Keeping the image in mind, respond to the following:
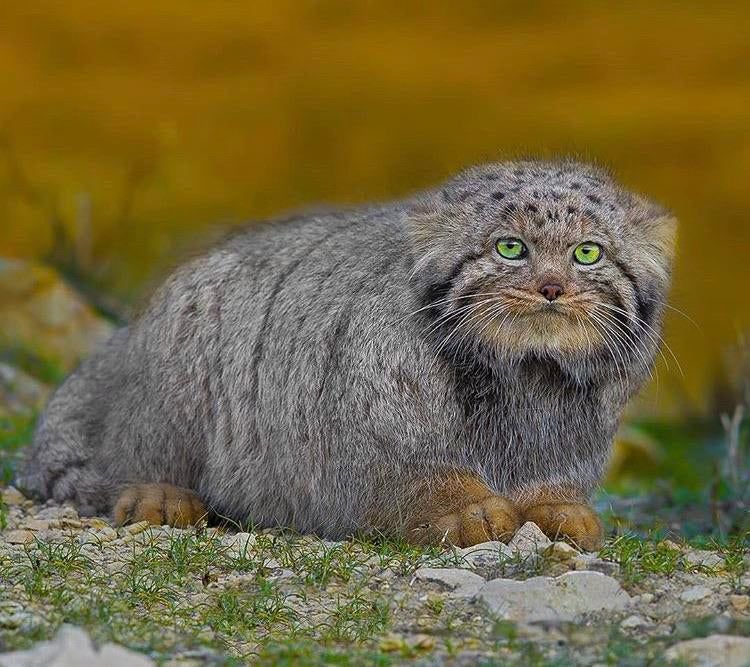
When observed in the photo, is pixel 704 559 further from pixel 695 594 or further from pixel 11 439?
pixel 11 439

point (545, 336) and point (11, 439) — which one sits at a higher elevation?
point (545, 336)

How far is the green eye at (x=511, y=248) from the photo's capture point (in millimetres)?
6395

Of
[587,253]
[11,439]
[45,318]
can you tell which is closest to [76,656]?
[587,253]

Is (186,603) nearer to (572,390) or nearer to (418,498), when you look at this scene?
(418,498)

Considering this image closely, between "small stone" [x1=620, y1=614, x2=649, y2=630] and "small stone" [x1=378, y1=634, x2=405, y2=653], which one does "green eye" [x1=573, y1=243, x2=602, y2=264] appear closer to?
"small stone" [x1=620, y1=614, x2=649, y2=630]

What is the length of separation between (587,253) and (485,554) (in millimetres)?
1421

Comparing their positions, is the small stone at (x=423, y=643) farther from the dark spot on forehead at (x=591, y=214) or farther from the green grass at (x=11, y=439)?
the green grass at (x=11, y=439)

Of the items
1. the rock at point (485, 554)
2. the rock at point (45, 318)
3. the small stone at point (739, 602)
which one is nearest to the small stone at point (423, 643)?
the rock at point (485, 554)

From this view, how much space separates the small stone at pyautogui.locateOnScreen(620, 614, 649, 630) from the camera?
5237mm

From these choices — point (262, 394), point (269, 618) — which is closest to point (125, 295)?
point (262, 394)

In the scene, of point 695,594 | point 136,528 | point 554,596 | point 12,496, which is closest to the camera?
point 554,596

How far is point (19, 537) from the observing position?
22.5 feet

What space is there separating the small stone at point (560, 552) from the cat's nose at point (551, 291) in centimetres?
106

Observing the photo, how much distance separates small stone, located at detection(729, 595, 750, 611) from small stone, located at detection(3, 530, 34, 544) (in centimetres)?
320
